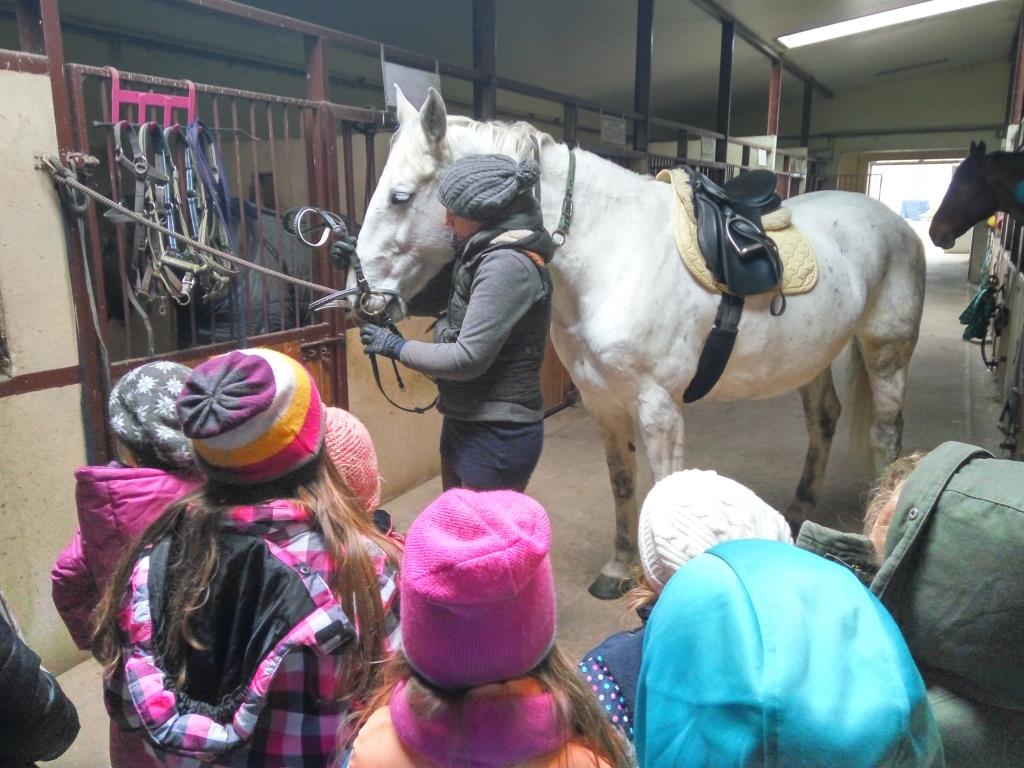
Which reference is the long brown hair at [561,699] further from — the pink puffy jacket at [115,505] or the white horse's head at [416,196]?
the white horse's head at [416,196]

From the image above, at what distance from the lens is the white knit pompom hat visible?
90 centimetres

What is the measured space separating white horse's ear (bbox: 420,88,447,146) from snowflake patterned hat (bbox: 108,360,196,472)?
3.39ft

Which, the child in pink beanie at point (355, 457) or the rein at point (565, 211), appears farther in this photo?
the rein at point (565, 211)

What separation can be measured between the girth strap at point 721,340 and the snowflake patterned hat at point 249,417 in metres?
1.64

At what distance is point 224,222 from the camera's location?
2.26m

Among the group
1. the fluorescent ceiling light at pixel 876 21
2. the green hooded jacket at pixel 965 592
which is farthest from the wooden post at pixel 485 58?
the fluorescent ceiling light at pixel 876 21

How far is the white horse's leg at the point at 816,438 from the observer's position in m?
3.15

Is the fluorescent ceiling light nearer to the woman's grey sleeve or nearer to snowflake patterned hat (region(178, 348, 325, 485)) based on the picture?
the woman's grey sleeve

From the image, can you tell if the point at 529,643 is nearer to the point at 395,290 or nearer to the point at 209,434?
the point at 209,434

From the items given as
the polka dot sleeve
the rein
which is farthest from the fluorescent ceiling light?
the polka dot sleeve

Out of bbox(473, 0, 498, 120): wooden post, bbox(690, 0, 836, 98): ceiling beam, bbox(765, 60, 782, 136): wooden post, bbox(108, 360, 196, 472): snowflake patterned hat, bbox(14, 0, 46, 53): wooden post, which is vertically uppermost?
bbox(690, 0, 836, 98): ceiling beam

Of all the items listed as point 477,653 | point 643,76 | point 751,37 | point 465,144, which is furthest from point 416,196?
point 751,37

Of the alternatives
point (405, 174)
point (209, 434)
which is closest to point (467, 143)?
point (405, 174)

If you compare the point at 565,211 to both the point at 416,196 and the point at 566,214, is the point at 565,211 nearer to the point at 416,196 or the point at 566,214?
the point at 566,214
